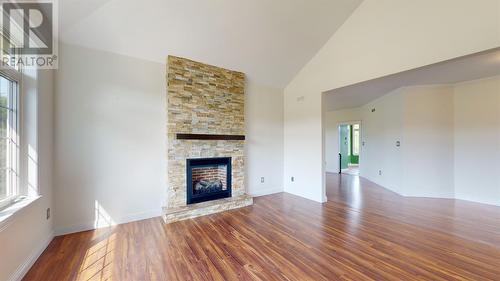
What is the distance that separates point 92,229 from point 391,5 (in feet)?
18.9

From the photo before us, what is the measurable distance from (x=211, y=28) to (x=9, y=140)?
2895 mm

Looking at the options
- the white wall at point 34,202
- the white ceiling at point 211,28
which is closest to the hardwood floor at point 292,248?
the white wall at point 34,202

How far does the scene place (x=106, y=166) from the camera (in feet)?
9.80

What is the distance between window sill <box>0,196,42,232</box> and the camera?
1.58 meters

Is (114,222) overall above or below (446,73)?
below

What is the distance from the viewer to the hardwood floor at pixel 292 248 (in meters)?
1.93

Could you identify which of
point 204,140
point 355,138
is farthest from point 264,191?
point 355,138

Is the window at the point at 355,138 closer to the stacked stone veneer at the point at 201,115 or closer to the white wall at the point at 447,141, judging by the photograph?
the white wall at the point at 447,141

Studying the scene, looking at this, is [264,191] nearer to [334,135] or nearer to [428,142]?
[428,142]

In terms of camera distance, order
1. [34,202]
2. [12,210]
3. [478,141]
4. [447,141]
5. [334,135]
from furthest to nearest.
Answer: [334,135] < [447,141] < [478,141] < [34,202] < [12,210]

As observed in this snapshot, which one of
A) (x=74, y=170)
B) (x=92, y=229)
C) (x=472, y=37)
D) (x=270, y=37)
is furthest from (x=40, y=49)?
(x=472, y=37)

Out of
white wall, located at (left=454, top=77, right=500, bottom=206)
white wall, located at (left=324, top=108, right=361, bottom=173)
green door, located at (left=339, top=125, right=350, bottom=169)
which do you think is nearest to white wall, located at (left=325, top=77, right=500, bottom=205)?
white wall, located at (left=454, top=77, right=500, bottom=206)

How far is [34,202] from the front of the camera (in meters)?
2.10

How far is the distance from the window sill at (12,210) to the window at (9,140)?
7 cm
